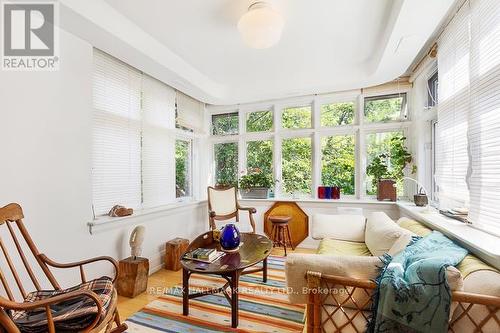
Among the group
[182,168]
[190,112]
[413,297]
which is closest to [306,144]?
[190,112]

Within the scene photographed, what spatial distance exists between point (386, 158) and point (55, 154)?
4.11 meters

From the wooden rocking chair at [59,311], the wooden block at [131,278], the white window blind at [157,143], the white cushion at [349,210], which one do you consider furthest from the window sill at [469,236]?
the white window blind at [157,143]

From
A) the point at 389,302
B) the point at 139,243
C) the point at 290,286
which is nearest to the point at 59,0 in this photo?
the point at 139,243

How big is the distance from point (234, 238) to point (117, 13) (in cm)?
228

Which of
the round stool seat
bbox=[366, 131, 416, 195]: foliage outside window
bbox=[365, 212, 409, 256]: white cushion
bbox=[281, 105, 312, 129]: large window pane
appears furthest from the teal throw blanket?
bbox=[281, 105, 312, 129]: large window pane

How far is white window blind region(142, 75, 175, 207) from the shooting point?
10.6ft

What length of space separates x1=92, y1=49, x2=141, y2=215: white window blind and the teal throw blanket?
8.69 ft

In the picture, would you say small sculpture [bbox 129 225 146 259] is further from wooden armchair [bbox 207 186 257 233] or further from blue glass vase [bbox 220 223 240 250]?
wooden armchair [bbox 207 186 257 233]

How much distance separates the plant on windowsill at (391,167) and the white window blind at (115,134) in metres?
3.31

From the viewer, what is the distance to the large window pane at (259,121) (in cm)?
453

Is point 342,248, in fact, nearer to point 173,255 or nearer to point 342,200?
point 342,200

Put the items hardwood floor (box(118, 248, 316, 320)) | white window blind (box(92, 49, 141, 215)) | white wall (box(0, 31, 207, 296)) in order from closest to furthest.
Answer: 1. white wall (box(0, 31, 207, 296))
2. hardwood floor (box(118, 248, 316, 320))
3. white window blind (box(92, 49, 141, 215))

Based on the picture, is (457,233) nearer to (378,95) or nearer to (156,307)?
(156,307)

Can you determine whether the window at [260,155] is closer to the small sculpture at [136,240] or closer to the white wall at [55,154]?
the small sculpture at [136,240]
